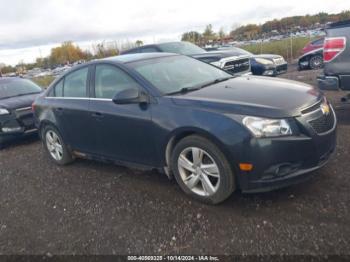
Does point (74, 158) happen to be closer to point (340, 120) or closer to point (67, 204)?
point (67, 204)

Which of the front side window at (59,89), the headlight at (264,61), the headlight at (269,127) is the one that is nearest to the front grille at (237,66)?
the headlight at (264,61)

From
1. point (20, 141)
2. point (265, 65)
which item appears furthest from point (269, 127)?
point (265, 65)

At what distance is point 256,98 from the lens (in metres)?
3.43

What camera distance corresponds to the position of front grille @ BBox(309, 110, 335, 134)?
10.8 ft

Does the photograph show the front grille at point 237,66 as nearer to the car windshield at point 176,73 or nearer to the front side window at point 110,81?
the car windshield at point 176,73

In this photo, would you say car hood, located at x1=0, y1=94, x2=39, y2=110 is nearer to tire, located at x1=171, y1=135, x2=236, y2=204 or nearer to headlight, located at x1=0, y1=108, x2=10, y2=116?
headlight, located at x1=0, y1=108, x2=10, y2=116

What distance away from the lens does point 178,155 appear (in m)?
→ 3.64

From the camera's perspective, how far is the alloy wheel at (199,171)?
136 inches

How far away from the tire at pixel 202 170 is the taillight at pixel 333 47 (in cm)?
308

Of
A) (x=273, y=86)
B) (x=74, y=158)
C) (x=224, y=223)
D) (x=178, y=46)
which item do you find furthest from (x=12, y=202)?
(x=178, y=46)

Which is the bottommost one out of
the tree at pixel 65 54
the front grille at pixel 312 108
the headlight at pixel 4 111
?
the tree at pixel 65 54

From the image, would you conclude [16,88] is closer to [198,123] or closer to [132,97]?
[132,97]

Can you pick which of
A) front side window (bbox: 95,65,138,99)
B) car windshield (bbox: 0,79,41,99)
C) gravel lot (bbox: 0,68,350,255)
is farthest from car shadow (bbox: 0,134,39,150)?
front side window (bbox: 95,65,138,99)

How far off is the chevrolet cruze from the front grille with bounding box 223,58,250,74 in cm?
415
